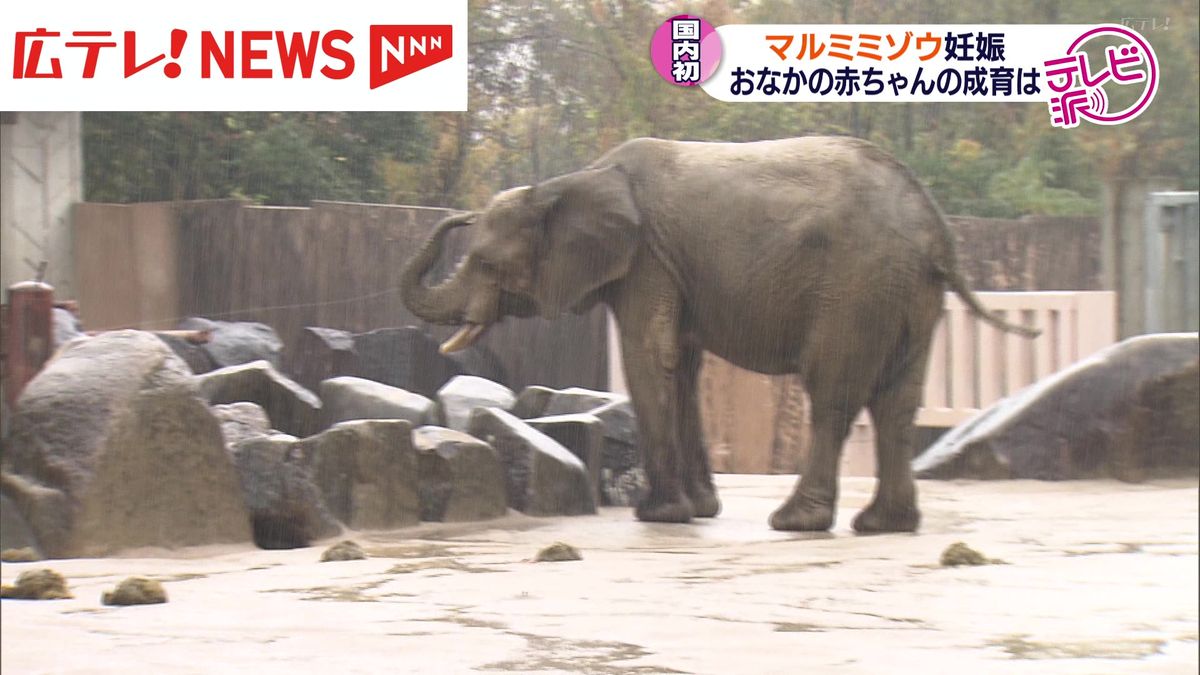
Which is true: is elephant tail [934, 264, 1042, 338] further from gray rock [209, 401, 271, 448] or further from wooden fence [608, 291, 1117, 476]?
gray rock [209, 401, 271, 448]

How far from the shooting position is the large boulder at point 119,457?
281 cm

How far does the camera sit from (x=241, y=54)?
2.60 meters

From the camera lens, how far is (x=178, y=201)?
3.90m

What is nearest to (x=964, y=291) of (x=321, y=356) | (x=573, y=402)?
(x=573, y=402)

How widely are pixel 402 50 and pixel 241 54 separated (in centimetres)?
24

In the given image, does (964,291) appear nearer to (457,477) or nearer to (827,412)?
(827,412)

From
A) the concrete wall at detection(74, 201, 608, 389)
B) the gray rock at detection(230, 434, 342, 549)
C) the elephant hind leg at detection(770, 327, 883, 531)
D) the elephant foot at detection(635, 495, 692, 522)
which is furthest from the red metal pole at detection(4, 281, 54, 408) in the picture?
the elephant hind leg at detection(770, 327, 883, 531)

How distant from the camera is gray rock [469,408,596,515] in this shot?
11.8 ft

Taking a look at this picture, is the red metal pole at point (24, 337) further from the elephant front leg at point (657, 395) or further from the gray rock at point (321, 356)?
the gray rock at point (321, 356)

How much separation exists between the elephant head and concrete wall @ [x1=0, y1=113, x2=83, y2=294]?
0.93 m

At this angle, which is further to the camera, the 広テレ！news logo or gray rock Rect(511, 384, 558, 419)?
gray rock Rect(511, 384, 558, 419)

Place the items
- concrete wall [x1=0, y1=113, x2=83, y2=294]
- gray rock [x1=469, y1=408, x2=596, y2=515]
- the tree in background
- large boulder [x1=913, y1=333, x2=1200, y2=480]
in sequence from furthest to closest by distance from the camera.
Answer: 1. concrete wall [x1=0, y1=113, x2=83, y2=294]
2. large boulder [x1=913, y1=333, x2=1200, y2=480]
3. gray rock [x1=469, y1=408, x2=596, y2=515]
4. the tree in background

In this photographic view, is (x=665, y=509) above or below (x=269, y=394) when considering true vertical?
below

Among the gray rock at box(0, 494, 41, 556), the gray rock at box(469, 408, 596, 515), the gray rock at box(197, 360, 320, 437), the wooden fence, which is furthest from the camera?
the wooden fence
